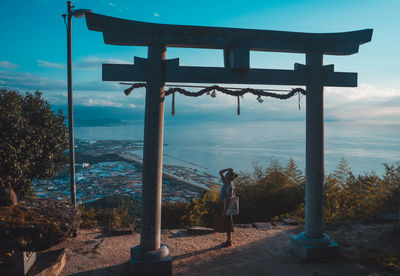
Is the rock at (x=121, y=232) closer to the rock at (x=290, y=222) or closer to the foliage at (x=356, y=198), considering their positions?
the rock at (x=290, y=222)

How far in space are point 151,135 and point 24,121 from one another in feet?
17.5

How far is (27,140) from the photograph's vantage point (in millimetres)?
7383

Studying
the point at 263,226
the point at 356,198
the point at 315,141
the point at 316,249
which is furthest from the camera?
the point at 356,198

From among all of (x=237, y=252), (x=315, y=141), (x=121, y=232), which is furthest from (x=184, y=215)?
(x=315, y=141)

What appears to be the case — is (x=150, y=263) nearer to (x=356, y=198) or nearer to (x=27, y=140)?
(x=27, y=140)

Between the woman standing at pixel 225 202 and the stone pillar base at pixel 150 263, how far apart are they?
1725 millimetres

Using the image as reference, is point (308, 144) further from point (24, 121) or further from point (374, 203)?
point (24, 121)

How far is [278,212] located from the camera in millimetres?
9555

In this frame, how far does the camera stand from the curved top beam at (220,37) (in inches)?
169

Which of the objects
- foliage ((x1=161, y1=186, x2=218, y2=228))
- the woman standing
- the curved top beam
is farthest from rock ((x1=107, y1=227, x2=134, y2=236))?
the curved top beam

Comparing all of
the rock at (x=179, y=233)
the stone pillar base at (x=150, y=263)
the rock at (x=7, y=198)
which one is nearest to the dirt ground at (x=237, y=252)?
the rock at (x=179, y=233)

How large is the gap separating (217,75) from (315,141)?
2.45m

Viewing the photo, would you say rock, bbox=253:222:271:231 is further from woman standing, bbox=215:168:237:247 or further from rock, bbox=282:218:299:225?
woman standing, bbox=215:168:237:247

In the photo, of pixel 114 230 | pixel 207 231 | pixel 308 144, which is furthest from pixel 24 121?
pixel 308 144
